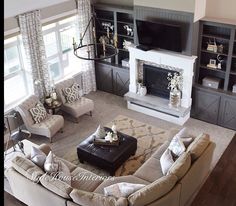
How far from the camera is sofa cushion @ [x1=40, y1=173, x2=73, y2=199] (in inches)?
167

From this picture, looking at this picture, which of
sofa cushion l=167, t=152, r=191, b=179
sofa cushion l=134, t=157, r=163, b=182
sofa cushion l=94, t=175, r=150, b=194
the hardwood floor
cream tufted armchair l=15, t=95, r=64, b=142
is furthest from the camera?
cream tufted armchair l=15, t=95, r=64, b=142

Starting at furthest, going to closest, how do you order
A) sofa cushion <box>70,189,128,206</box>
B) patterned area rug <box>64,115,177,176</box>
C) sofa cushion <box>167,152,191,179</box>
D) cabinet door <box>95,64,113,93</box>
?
cabinet door <box>95,64,113,93</box>
patterned area rug <box>64,115,177,176</box>
sofa cushion <box>167,152,191,179</box>
sofa cushion <box>70,189,128,206</box>

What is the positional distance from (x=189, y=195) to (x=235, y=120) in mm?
2703

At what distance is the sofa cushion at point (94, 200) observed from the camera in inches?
157

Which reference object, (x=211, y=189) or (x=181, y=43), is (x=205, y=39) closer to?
(x=181, y=43)

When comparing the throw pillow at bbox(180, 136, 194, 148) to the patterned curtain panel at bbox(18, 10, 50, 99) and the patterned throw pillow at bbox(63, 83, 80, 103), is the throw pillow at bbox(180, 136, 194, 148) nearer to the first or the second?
the patterned throw pillow at bbox(63, 83, 80, 103)

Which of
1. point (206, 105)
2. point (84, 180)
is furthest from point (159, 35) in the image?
point (84, 180)

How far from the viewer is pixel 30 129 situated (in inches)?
267

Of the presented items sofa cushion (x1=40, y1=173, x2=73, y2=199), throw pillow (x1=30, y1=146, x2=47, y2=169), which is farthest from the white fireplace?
sofa cushion (x1=40, y1=173, x2=73, y2=199)

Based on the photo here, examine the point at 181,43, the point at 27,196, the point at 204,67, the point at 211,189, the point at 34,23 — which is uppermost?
the point at 34,23

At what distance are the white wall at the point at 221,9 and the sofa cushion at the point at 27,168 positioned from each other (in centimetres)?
496

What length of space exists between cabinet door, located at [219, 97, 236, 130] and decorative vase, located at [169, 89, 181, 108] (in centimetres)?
100

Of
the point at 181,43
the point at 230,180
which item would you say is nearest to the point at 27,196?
the point at 230,180

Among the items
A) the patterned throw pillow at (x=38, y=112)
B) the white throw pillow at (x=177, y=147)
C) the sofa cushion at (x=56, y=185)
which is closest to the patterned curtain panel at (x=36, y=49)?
the patterned throw pillow at (x=38, y=112)
